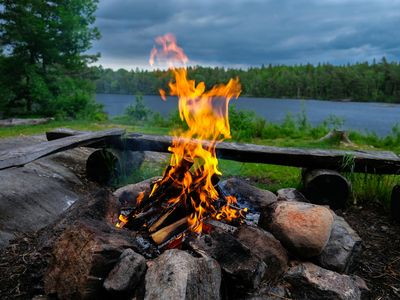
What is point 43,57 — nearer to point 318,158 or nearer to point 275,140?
point 275,140

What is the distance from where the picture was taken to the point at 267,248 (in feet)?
12.7

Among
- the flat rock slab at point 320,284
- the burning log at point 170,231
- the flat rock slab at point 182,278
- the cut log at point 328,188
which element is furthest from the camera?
the cut log at point 328,188

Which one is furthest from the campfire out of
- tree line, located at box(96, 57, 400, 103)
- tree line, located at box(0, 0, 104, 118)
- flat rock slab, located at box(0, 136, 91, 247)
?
tree line, located at box(96, 57, 400, 103)

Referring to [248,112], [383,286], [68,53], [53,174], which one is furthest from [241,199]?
[68,53]

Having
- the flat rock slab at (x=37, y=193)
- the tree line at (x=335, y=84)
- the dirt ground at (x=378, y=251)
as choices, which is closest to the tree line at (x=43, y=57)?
the flat rock slab at (x=37, y=193)

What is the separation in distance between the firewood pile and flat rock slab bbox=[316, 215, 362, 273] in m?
0.01

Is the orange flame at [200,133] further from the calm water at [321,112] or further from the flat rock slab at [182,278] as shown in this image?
the calm water at [321,112]

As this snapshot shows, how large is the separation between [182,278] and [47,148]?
398cm

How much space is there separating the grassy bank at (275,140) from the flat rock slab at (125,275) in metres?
4.33

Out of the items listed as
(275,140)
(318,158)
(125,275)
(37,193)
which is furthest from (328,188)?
(275,140)

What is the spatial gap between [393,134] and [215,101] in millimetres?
12904

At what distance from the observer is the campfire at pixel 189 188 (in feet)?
13.8

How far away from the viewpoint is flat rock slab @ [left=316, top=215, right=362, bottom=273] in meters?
4.22

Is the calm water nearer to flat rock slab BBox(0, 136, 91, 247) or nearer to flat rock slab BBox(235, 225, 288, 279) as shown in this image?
flat rock slab BBox(0, 136, 91, 247)
